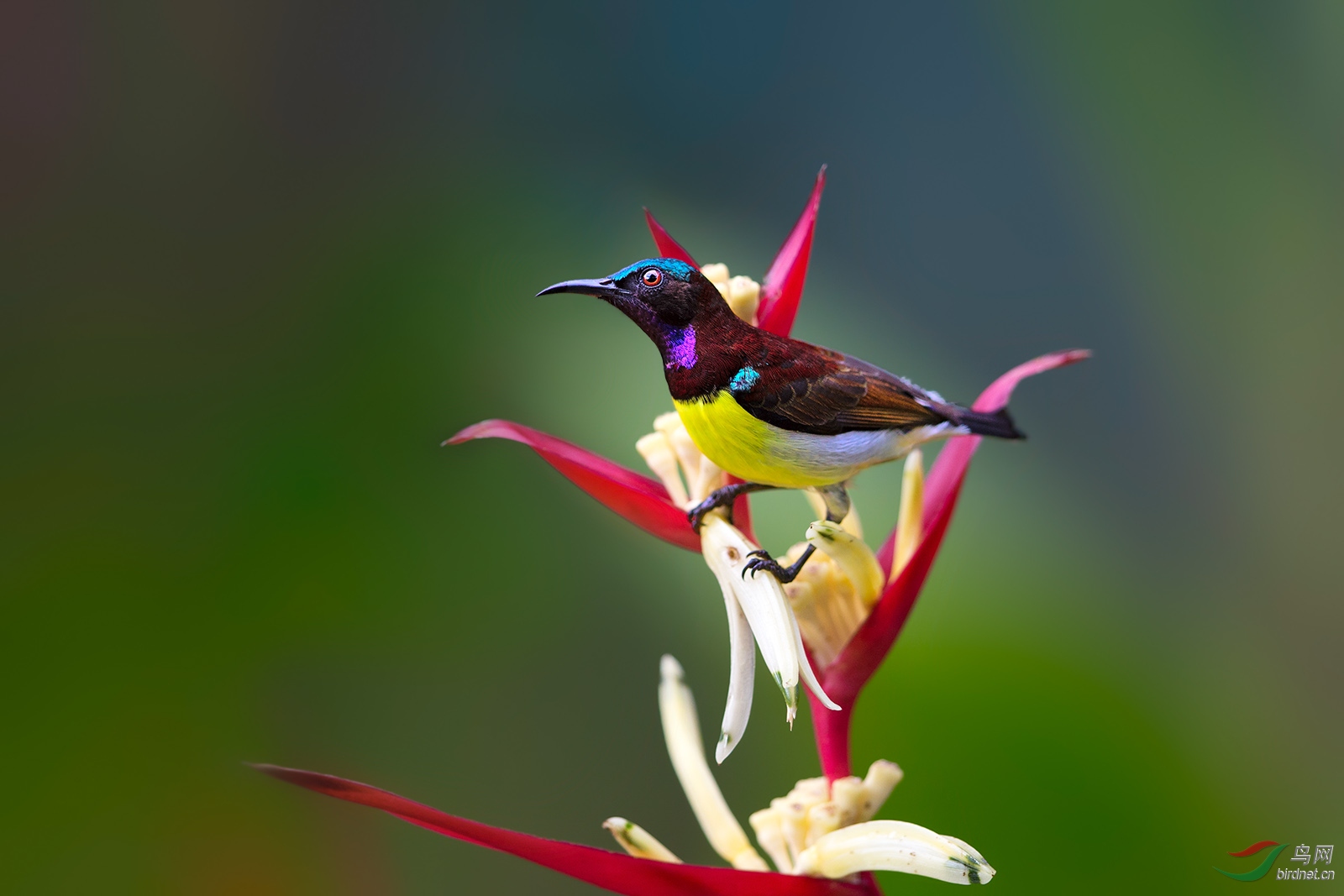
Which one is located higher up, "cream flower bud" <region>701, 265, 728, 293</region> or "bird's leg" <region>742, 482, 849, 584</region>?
"cream flower bud" <region>701, 265, 728, 293</region>

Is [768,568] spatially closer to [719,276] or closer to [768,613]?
[768,613]

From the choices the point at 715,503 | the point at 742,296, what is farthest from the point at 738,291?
the point at 715,503

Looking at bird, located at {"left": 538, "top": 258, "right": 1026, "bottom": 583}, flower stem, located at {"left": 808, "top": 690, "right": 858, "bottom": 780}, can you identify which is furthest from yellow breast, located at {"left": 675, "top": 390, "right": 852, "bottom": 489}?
flower stem, located at {"left": 808, "top": 690, "right": 858, "bottom": 780}

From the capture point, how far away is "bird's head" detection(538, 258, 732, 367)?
0.44 meters

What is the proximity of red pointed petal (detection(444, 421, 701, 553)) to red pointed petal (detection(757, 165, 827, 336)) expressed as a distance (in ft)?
0.35

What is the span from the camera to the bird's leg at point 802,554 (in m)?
0.42

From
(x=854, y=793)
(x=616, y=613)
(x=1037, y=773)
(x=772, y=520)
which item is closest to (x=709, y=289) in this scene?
(x=854, y=793)

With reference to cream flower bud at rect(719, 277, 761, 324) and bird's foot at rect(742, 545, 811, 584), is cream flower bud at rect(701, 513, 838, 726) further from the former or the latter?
cream flower bud at rect(719, 277, 761, 324)

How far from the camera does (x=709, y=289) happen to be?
445 mm

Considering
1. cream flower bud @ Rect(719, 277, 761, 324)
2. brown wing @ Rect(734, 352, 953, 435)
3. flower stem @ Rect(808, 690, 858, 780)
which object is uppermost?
cream flower bud @ Rect(719, 277, 761, 324)

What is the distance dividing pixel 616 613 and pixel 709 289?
785 mm

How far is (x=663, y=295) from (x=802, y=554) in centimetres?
13

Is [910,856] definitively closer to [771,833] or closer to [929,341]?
[771,833]

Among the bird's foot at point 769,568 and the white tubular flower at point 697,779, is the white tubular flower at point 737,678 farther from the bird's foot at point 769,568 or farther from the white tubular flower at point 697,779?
the white tubular flower at point 697,779
